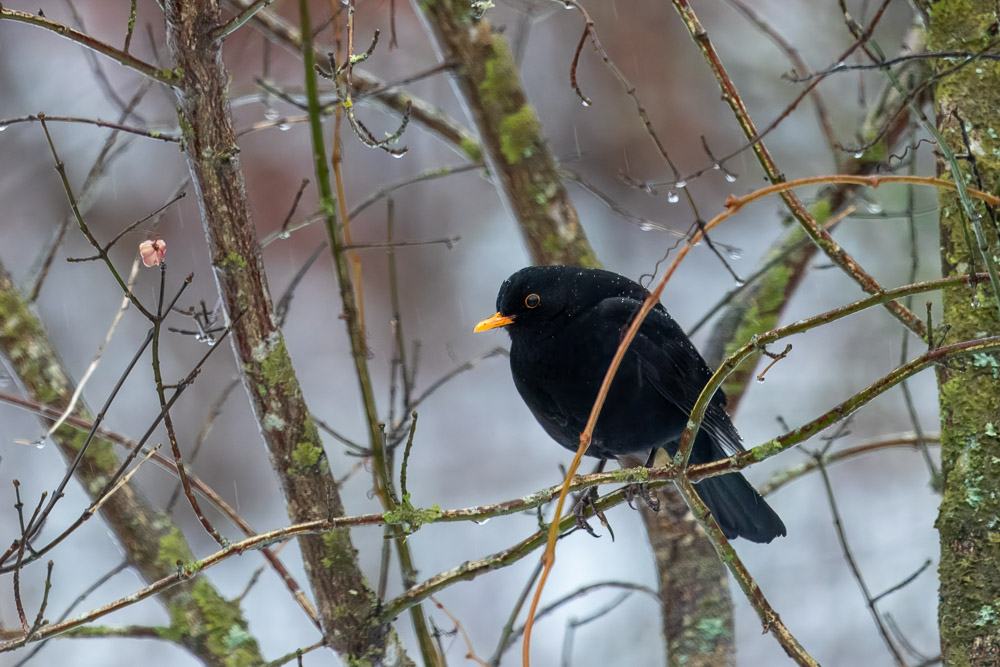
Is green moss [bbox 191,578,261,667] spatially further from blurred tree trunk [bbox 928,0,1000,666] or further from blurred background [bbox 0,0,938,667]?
blurred background [bbox 0,0,938,667]

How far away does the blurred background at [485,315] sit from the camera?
5.54 metres

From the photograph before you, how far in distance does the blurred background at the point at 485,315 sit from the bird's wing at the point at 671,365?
2.90 m

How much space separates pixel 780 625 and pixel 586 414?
3.30ft

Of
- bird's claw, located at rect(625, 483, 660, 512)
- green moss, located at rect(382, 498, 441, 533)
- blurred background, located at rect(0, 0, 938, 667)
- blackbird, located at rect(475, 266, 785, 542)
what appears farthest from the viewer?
blurred background, located at rect(0, 0, 938, 667)

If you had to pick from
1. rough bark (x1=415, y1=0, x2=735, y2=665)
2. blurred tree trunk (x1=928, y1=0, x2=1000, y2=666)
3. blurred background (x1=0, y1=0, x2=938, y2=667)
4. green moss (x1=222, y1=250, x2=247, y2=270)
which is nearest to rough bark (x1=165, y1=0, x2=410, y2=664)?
green moss (x1=222, y1=250, x2=247, y2=270)

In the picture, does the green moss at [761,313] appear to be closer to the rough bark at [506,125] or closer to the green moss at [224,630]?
the rough bark at [506,125]

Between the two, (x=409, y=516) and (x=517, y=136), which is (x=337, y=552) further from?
(x=517, y=136)

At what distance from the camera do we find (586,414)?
9.16 ft

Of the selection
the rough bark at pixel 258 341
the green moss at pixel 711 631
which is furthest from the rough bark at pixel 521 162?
the rough bark at pixel 258 341

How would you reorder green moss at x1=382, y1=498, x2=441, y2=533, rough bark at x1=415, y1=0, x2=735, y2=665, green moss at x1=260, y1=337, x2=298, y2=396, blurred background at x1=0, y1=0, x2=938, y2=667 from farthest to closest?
blurred background at x1=0, y1=0, x2=938, y2=667
rough bark at x1=415, y1=0, x2=735, y2=665
green moss at x1=260, y1=337, x2=298, y2=396
green moss at x1=382, y1=498, x2=441, y2=533

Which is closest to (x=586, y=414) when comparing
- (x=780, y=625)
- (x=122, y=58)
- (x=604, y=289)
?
(x=604, y=289)

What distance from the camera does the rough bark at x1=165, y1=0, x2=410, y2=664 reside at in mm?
1962

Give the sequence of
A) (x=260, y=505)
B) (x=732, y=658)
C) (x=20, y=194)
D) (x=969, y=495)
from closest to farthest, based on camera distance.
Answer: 1. (x=969, y=495)
2. (x=732, y=658)
3. (x=20, y=194)
4. (x=260, y=505)

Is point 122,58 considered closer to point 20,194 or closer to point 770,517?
point 770,517
